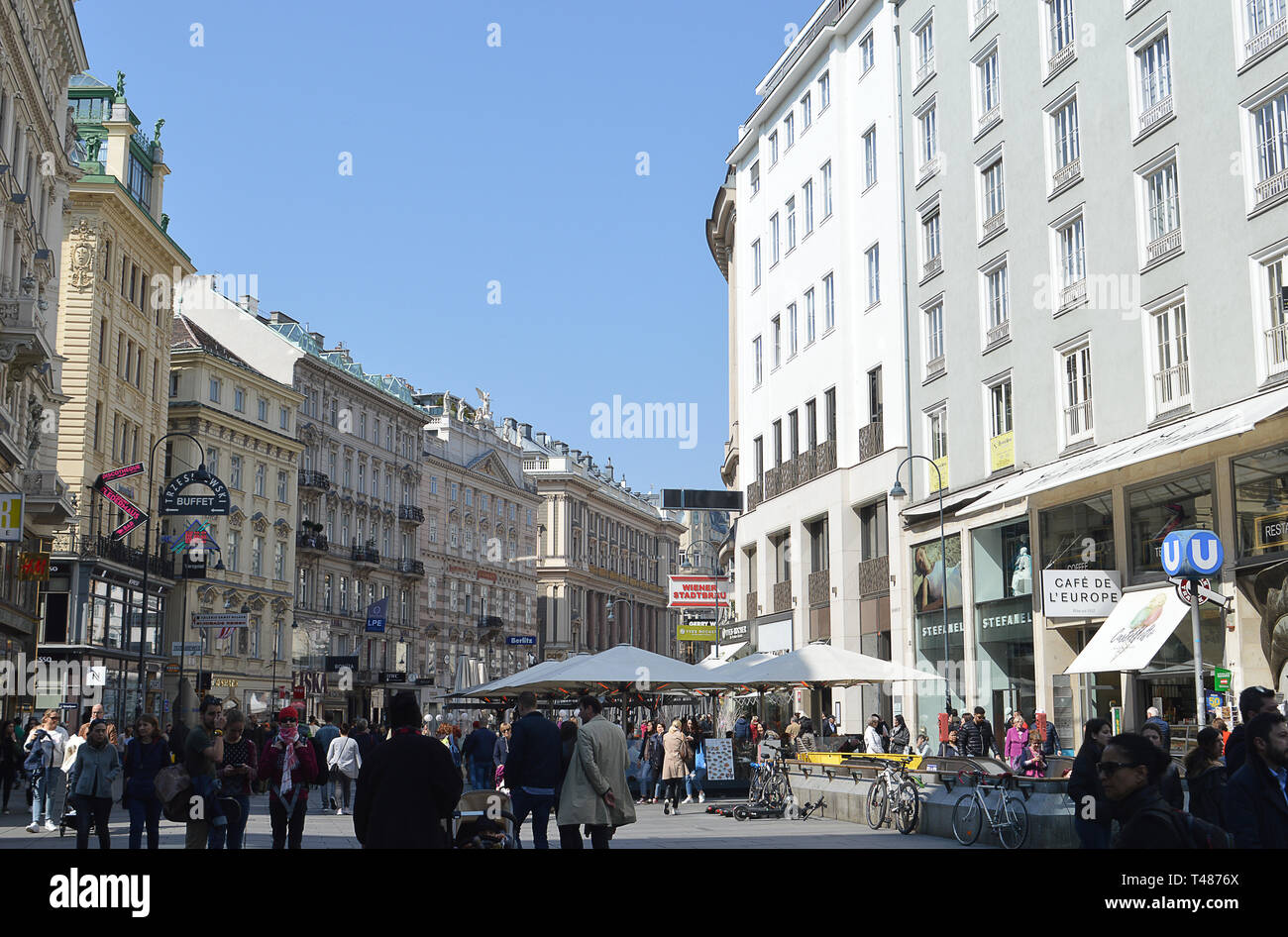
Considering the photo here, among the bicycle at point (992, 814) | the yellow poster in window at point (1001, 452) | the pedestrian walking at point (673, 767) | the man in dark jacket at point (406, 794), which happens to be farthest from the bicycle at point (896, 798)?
the man in dark jacket at point (406, 794)

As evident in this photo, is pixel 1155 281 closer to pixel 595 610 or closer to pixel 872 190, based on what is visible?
pixel 872 190

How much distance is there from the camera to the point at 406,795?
9.41m

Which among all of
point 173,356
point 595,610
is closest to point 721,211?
point 173,356

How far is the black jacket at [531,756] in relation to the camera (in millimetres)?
15664

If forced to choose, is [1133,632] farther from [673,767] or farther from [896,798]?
[673,767]

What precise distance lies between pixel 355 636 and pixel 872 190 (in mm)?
52831

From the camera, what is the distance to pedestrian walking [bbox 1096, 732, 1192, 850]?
20.8 feet

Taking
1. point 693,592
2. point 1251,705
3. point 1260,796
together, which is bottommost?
point 1260,796

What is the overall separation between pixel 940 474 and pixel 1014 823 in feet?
66.9

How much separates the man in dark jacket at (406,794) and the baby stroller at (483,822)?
2.92 m

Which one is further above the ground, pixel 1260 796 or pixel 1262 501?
pixel 1262 501

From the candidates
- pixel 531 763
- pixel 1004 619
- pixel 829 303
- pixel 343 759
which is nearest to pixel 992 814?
pixel 531 763

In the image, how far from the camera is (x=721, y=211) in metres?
60.4

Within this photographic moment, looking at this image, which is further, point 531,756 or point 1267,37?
point 1267,37
